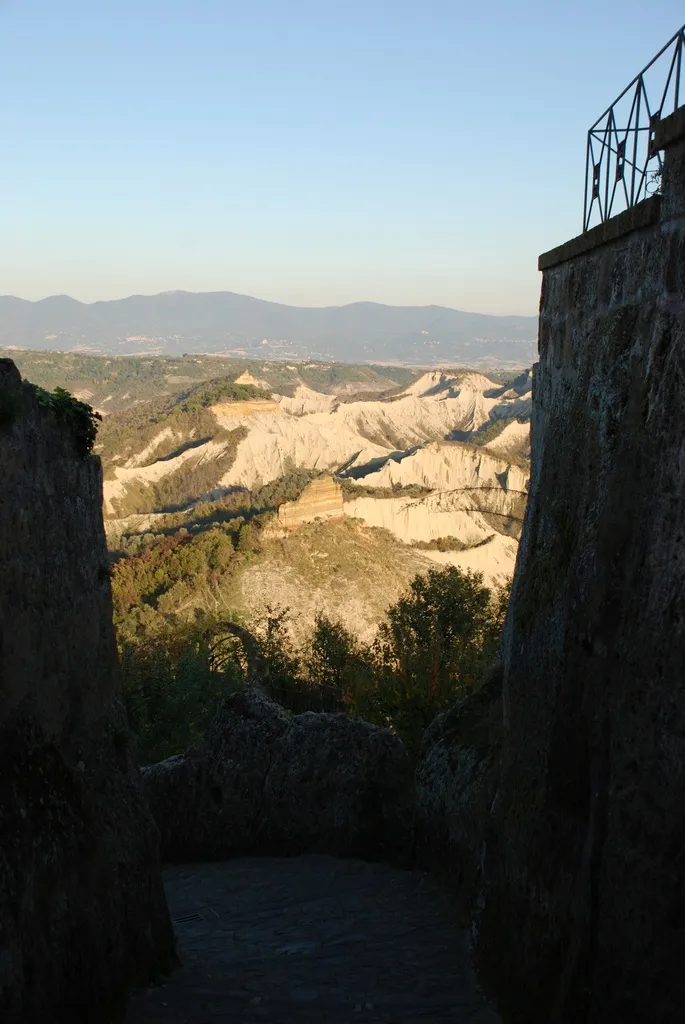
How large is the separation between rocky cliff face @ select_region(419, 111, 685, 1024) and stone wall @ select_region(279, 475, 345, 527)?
3351cm

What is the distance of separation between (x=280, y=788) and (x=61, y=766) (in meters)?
5.67

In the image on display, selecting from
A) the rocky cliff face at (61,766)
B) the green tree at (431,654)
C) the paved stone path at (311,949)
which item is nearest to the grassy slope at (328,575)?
the green tree at (431,654)

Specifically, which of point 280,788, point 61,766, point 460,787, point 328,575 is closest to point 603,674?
point 61,766

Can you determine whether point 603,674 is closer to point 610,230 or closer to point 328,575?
point 610,230

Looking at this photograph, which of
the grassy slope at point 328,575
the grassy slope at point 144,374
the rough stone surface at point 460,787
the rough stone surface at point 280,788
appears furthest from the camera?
the grassy slope at point 144,374

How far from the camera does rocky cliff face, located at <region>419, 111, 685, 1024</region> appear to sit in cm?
470

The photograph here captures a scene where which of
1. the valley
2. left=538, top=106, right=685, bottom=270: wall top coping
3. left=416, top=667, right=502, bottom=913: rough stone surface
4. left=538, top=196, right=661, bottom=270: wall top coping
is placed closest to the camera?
left=538, top=106, right=685, bottom=270: wall top coping

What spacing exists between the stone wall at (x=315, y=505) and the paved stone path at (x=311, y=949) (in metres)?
29.9

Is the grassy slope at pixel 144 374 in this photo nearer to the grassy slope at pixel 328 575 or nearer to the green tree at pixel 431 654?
the grassy slope at pixel 328 575

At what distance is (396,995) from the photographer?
716cm

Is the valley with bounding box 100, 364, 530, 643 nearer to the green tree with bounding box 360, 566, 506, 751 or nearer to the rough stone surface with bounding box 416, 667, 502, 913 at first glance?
the green tree with bounding box 360, 566, 506, 751

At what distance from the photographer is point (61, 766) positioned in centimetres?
640

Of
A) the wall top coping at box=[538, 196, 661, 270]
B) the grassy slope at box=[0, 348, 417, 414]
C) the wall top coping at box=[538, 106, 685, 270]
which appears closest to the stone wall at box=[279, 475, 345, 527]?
the wall top coping at box=[538, 196, 661, 270]

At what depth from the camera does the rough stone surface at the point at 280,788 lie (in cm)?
1120
